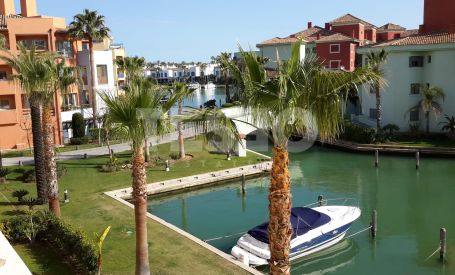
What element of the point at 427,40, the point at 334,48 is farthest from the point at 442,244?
the point at 334,48

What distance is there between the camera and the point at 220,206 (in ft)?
95.1

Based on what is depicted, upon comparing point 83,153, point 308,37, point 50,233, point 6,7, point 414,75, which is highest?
point 6,7

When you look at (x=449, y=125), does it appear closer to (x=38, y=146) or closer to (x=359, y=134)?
(x=359, y=134)

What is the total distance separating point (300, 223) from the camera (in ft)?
68.4

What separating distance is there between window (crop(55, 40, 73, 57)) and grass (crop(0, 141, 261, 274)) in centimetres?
1799

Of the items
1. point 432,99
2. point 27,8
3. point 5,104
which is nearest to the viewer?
point 5,104

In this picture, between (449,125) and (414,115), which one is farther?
(414,115)

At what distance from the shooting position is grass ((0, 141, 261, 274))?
16656mm

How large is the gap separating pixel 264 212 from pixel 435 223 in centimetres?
965

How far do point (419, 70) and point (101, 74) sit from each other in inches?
1407

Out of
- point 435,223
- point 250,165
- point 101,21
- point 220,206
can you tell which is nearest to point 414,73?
point 250,165

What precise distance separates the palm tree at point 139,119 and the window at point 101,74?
43438 mm

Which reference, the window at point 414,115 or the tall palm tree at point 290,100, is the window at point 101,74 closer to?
the window at point 414,115

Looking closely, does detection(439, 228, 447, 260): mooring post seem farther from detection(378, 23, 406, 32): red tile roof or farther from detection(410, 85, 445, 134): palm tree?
detection(378, 23, 406, 32): red tile roof
